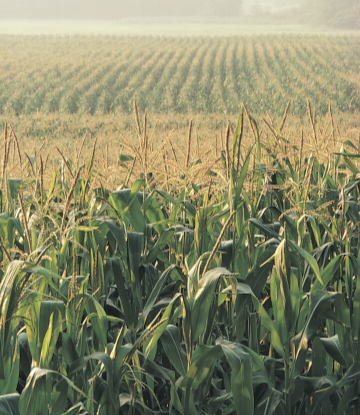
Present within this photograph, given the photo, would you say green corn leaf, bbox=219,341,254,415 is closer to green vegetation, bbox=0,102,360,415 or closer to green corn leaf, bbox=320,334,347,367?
green vegetation, bbox=0,102,360,415

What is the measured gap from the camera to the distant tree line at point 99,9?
315 ft

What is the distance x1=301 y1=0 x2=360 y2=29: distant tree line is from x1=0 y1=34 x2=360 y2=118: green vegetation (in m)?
32.0

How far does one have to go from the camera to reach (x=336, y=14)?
67812mm

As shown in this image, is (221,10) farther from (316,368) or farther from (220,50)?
(316,368)

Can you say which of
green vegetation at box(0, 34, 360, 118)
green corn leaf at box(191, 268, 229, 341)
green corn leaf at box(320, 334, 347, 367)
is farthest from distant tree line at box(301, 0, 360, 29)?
green corn leaf at box(191, 268, 229, 341)

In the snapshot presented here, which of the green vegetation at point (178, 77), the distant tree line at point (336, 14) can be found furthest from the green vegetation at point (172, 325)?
the distant tree line at point (336, 14)

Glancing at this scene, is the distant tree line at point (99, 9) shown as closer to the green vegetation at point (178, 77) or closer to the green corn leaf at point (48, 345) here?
the green vegetation at point (178, 77)

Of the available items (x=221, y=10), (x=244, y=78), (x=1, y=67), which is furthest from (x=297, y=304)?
(x=221, y=10)

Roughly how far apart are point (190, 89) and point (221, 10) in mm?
76231

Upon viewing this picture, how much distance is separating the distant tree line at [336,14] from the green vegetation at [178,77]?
1259 inches

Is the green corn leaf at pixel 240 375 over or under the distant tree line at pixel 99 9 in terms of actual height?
under

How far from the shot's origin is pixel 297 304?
163 cm

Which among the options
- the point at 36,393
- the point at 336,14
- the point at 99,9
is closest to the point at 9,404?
the point at 36,393

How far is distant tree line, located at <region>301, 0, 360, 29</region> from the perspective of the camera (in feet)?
217
